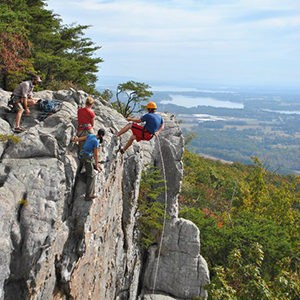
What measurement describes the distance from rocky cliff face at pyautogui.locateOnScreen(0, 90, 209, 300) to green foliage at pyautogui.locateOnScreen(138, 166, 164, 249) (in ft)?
5.32

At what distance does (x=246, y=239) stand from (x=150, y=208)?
9.17m

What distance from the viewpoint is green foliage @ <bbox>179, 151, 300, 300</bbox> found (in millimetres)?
11227

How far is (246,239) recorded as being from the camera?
23.9 metres

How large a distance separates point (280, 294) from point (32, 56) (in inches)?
792

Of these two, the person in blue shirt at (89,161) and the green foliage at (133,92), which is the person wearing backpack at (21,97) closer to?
the person in blue shirt at (89,161)

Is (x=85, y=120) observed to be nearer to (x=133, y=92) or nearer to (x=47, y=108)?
(x=47, y=108)

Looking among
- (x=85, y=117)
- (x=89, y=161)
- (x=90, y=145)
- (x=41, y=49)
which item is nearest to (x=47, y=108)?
(x=85, y=117)

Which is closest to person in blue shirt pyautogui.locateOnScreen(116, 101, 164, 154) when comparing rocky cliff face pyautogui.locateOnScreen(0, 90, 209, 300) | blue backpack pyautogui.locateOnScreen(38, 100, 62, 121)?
rocky cliff face pyautogui.locateOnScreen(0, 90, 209, 300)

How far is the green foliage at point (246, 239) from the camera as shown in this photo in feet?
36.8

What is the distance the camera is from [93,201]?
32.7 feet

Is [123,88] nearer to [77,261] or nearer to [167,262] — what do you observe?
[167,262]

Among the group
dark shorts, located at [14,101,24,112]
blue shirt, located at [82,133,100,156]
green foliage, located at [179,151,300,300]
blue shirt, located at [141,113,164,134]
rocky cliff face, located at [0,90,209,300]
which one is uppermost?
dark shorts, located at [14,101,24,112]

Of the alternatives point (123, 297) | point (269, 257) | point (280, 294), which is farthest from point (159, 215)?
point (269, 257)

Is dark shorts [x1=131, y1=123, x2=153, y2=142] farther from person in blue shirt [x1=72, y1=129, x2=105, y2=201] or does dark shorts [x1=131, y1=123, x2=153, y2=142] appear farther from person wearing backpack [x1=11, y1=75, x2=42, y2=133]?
person wearing backpack [x1=11, y1=75, x2=42, y2=133]
